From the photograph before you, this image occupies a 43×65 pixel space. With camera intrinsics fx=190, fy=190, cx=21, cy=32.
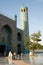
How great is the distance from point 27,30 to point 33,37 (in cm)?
2498

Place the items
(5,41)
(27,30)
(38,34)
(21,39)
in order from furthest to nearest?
(27,30)
(21,39)
(5,41)
(38,34)

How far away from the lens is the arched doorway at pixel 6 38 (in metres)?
47.9

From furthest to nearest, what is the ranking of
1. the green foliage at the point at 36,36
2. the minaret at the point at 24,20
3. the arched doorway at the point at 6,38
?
1. the minaret at the point at 24,20
2. the arched doorway at the point at 6,38
3. the green foliage at the point at 36,36

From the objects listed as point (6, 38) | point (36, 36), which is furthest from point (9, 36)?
point (36, 36)

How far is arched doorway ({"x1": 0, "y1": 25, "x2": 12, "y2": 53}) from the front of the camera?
47.9m

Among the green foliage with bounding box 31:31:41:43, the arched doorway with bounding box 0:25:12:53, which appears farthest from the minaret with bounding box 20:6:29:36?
the green foliage with bounding box 31:31:41:43

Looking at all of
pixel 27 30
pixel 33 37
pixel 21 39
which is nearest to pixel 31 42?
pixel 33 37

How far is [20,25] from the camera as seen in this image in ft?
222

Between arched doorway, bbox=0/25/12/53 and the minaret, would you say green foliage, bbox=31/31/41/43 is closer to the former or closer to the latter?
arched doorway, bbox=0/25/12/53

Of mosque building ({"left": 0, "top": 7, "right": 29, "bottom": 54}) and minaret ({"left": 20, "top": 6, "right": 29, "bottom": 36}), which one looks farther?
minaret ({"left": 20, "top": 6, "right": 29, "bottom": 36})

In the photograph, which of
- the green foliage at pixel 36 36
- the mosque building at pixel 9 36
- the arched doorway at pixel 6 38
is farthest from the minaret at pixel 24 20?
the green foliage at pixel 36 36

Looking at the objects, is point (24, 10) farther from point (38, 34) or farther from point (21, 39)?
point (38, 34)

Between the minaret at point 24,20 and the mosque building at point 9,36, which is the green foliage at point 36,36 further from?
the minaret at point 24,20

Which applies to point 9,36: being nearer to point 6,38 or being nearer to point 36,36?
point 6,38
